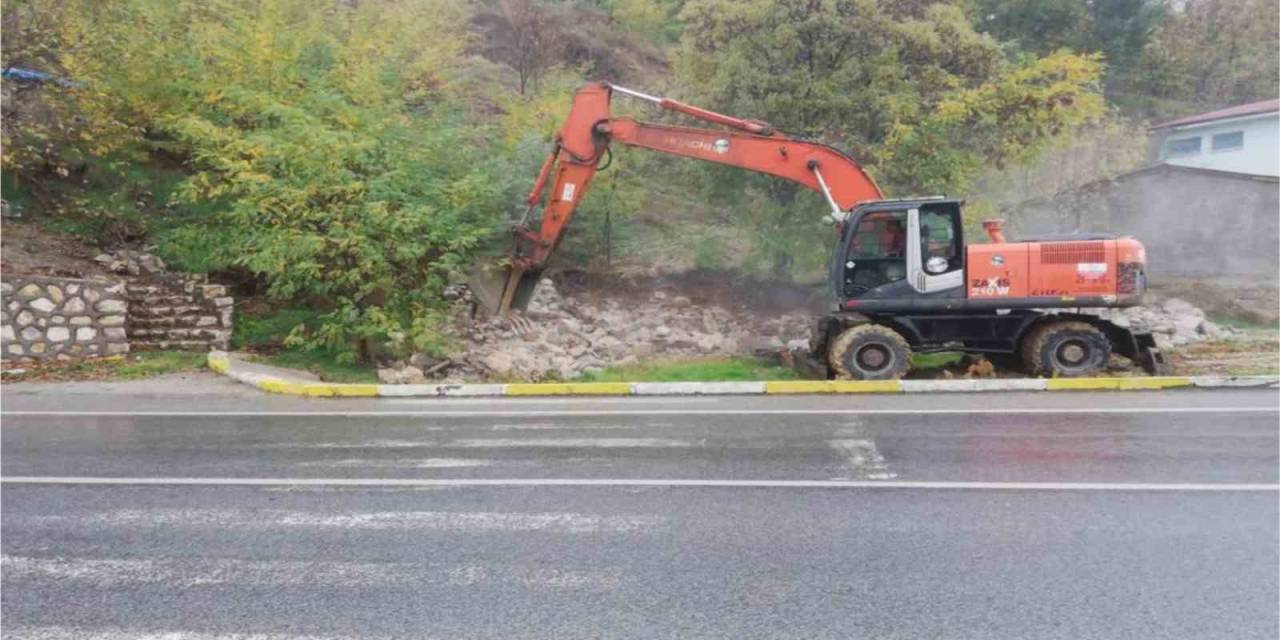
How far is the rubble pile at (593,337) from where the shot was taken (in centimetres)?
1385

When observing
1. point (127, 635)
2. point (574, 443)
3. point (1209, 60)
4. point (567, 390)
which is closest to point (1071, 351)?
point (567, 390)

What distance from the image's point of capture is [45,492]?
6.82m

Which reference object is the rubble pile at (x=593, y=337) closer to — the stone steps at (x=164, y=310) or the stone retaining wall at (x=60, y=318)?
the stone steps at (x=164, y=310)

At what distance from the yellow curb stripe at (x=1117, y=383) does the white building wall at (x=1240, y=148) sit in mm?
23600

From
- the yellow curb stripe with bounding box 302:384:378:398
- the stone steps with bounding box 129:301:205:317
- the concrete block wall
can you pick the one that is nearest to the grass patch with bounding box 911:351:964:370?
the yellow curb stripe with bounding box 302:384:378:398

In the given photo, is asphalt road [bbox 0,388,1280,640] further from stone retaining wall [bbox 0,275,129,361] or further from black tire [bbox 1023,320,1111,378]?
stone retaining wall [bbox 0,275,129,361]

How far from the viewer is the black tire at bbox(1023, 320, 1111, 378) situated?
12430 mm

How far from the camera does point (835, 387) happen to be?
471 inches

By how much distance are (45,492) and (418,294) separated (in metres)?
7.81

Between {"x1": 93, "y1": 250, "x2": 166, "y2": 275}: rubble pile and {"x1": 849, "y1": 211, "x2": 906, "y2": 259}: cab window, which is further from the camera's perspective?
{"x1": 93, "y1": 250, "x2": 166, "y2": 275}: rubble pile

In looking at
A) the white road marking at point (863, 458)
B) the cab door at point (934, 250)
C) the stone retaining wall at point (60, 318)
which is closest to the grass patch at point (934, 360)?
the cab door at point (934, 250)

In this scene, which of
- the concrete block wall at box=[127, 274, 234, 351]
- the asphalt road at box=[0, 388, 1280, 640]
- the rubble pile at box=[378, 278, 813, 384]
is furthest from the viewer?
the concrete block wall at box=[127, 274, 234, 351]

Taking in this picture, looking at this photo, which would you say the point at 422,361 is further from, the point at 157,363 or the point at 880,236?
the point at 880,236

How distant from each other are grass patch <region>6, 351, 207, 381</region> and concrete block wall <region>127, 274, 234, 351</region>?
0.82 meters
